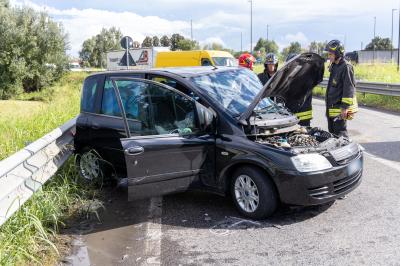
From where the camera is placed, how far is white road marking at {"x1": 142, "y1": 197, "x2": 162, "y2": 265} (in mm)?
3877

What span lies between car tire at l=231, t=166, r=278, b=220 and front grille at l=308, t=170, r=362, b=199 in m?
0.40

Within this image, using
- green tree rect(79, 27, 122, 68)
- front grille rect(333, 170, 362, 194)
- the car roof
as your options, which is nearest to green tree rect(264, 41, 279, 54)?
green tree rect(79, 27, 122, 68)

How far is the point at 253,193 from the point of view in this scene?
4.58m

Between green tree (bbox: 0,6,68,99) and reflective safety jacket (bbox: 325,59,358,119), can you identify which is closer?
reflective safety jacket (bbox: 325,59,358,119)

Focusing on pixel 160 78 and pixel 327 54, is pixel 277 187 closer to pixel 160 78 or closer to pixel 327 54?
pixel 160 78

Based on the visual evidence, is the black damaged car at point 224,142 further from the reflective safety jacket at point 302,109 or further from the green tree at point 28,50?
the green tree at point 28,50

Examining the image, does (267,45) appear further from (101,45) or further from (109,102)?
(109,102)

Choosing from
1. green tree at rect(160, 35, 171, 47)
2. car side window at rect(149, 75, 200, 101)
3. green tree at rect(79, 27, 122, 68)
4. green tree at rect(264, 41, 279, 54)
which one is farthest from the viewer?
green tree at rect(264, 41, 279, 54)

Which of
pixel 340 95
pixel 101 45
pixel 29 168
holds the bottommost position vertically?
pixel 29 168

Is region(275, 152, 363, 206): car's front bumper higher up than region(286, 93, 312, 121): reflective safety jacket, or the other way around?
region(286, 93, 312, 121): reflective safety jacket

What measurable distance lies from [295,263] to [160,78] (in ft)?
8.96

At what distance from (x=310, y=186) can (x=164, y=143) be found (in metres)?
1.60

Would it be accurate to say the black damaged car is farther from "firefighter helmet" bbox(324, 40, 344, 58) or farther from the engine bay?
"firefighter helmet" bbox(324, 40, 344, 58)

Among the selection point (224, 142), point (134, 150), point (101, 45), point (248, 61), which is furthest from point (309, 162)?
point (101, 45)
